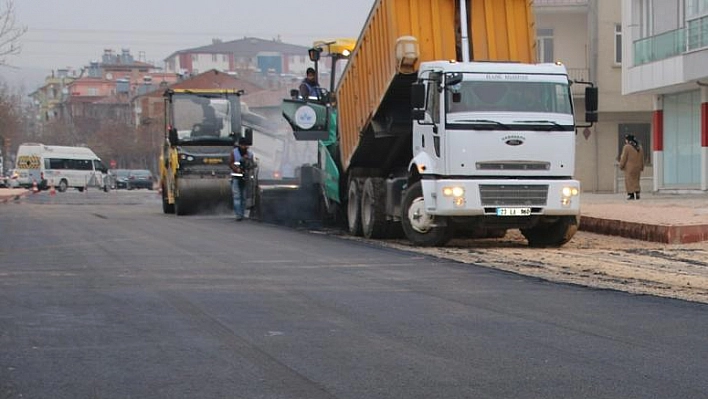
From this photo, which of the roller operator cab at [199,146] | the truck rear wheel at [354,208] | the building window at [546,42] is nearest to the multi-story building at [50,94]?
the building window at [546,42]

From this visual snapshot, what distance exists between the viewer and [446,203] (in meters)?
16.4

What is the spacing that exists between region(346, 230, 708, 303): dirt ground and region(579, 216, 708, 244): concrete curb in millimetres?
168

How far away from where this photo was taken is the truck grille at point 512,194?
645 inches

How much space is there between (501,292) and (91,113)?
129293 millimetres

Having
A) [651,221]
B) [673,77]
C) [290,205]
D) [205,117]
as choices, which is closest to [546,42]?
[673,77]

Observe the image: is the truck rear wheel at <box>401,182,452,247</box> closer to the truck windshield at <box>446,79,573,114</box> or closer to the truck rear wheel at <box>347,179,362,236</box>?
the truck windshield at <box>446,79,573,114</box>

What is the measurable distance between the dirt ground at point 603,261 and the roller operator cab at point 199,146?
10.5 m

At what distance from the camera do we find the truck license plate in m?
16.5

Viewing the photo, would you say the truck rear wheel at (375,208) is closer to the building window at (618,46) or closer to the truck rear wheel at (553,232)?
the truck rear wheel at (553,232)

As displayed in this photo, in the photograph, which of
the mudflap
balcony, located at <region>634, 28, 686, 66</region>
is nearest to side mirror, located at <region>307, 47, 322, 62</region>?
the mudflap

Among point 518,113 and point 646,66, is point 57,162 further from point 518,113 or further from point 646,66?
point 518,113

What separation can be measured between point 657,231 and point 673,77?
51.7ft

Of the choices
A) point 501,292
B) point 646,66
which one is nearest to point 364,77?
point 501,292

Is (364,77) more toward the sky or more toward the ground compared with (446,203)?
more toward the sky
